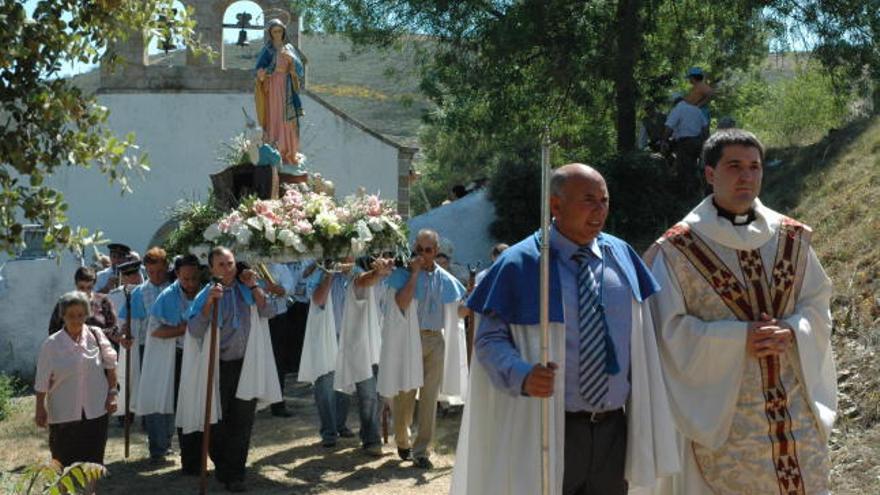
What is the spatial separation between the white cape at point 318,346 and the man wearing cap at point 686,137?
616 centimetres

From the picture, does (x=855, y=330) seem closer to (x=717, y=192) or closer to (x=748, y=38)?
(x=717, y=192)

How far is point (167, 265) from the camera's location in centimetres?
1195

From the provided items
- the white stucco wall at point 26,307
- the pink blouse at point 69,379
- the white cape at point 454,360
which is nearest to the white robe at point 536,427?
the pink blouse at point 69,379

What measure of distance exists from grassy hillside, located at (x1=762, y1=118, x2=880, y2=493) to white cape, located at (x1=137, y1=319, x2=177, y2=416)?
5.64m

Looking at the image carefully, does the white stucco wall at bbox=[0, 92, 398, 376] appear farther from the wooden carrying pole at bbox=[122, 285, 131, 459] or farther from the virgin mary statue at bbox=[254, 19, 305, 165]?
the wooden carrying pole at bbox=[122, 285, 131, 459]

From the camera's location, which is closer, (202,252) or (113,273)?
(202,252)

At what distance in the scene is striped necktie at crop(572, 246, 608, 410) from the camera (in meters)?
5.29

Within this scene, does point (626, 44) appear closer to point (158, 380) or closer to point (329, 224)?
point (329, 224)

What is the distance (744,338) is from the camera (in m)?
5.61

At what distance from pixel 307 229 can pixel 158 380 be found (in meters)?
1.98

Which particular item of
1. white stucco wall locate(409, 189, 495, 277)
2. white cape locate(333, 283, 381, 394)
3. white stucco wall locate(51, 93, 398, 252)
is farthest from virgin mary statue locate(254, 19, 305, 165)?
white stucco wall locate(51, 93, 398, 252)

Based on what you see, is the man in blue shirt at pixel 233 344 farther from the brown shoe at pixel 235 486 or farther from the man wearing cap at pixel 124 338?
the man wearing cap at pixel 124 338

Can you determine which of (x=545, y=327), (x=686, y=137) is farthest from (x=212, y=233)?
(x=686, y=137)

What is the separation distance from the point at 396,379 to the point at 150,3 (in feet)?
19.1
